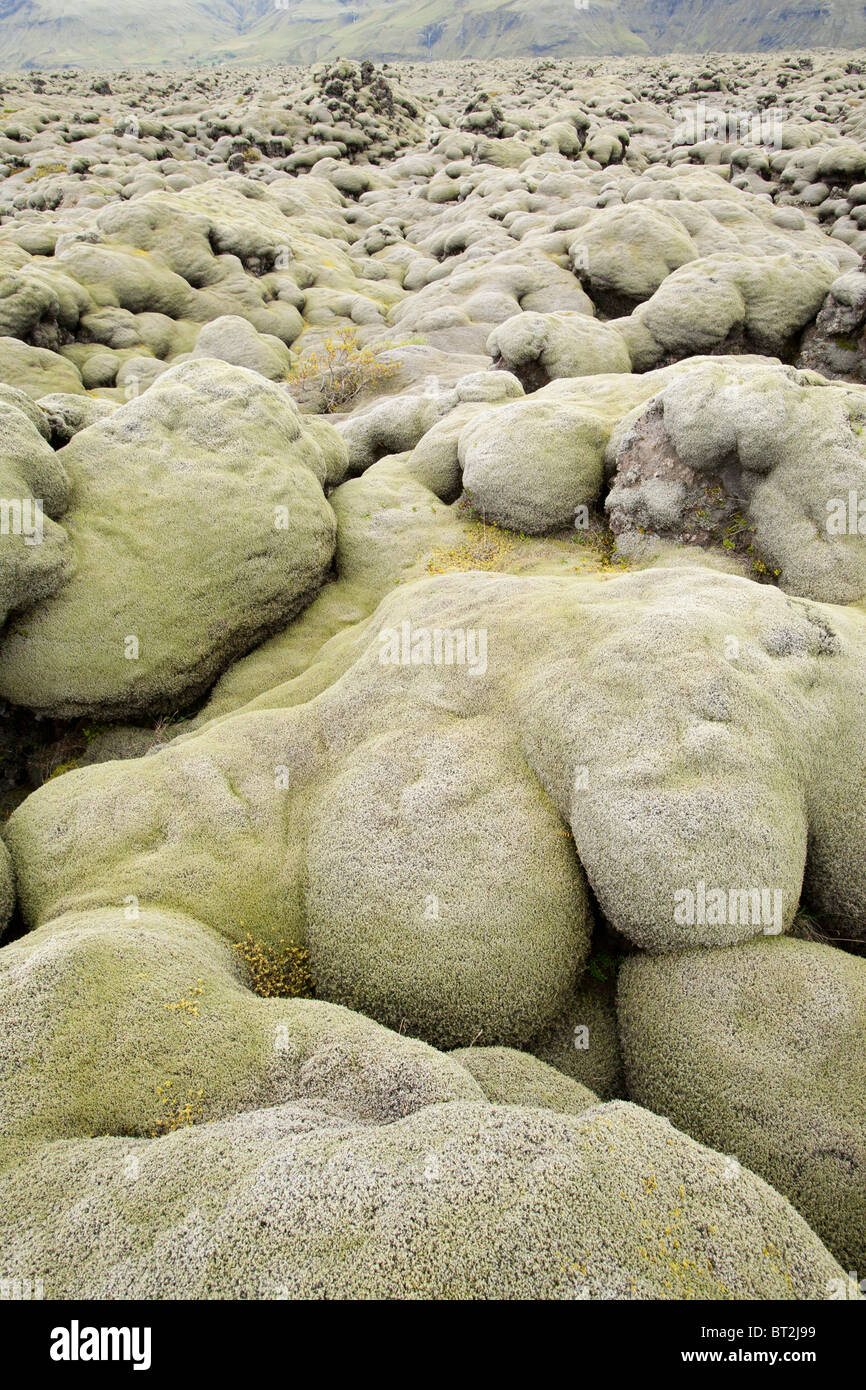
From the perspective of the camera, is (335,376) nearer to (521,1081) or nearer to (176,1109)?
(521,1081)

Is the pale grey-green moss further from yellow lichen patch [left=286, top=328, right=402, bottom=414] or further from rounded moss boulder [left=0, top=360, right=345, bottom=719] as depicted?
yellow lichen patch [left=286, top=328, right=402, bottom=414]

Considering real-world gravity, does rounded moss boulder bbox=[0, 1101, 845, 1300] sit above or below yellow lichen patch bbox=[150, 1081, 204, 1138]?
above

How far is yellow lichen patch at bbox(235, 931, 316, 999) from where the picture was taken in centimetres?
951

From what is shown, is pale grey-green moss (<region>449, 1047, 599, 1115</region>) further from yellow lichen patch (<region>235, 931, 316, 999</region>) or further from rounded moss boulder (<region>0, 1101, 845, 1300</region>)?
yellow lichen patch (<region>235, 931, 316, 999</region>)

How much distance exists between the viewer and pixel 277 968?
9.73 m

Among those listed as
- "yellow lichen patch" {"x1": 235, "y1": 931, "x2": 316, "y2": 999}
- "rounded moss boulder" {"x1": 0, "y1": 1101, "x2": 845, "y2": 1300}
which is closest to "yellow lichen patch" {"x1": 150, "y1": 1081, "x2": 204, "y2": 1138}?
"rounded moss boulder" {"x1": 0, "y1": 1101, "x2": 845, "y2": 1300}

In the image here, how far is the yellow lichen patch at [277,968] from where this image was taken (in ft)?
31.2

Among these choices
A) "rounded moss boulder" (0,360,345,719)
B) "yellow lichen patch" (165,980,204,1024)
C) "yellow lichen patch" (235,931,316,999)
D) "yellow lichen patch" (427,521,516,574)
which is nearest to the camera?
"yellow lichen patch" (165,980,204,1024)

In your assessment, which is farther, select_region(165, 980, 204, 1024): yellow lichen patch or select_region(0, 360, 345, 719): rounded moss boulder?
select_region(0, 360, 345, 719): rounded moss boulder

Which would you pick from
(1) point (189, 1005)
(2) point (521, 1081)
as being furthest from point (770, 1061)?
(1) point (189, 1005)

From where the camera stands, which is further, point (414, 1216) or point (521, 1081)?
point (521, 1081)

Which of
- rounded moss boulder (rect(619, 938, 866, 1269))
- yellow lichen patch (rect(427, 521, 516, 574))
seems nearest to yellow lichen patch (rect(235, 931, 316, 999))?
rounded moss boulder (rect(619, 938, 866, 1269))

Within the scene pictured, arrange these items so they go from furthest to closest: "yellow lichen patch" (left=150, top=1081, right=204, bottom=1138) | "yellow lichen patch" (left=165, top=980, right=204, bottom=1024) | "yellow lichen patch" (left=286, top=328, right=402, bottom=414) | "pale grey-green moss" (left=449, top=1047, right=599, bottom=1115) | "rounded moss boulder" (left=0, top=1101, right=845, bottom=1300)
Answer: "yellow lichen patch" (left=286, top=328, right=402, bottom=414) → "pale grey-green moss" (left=449, top=1047, right=599, bottom=1115) → "yellow lichen patch" (left=165, top=980, right=204, bottom=1024) → "yellow lichen patch" (left=150, top=1081, right=204, bottom=1138) → "rounded moss boulder" (left=0, top=1101, right=845, bottom=1300)

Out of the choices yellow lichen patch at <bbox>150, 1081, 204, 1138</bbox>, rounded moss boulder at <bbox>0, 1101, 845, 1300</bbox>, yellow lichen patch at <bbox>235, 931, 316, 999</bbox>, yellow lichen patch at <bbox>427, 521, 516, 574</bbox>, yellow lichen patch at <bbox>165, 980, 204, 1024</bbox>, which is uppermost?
yellow lichen patch at <bbox>427, 521, 516, 574</bbox>
